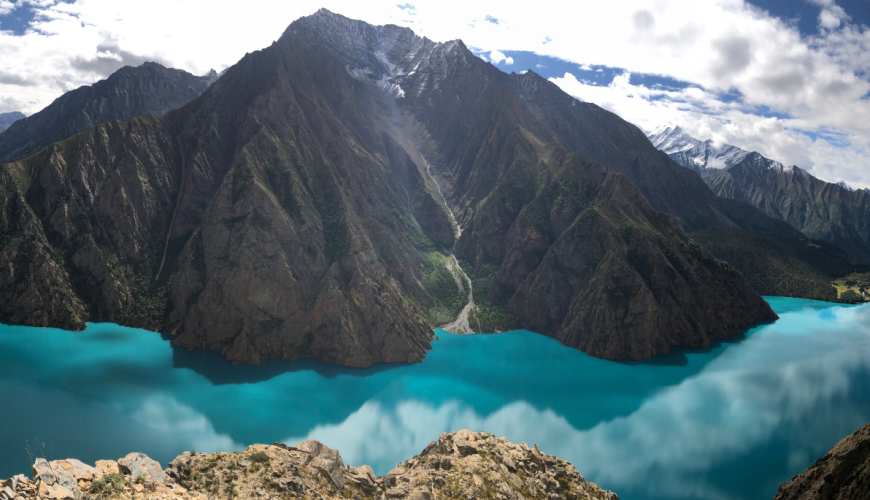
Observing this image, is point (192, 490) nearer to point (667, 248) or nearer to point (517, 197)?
point (667, 248)

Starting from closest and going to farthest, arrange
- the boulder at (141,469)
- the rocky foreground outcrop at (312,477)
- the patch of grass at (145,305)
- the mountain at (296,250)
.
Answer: the rocky foreground outcrop at (312,477) → the boulder at (141,469) → the mountain at (296,250) → the patch of grass at (145,305)

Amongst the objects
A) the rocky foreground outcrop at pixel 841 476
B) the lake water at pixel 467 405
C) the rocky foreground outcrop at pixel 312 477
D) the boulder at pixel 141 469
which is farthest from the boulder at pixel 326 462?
the rocky foreground outcrop at pixel 841 476

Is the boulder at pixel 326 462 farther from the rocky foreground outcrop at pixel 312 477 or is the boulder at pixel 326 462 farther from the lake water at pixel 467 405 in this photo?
the lake water at pixel 467 405

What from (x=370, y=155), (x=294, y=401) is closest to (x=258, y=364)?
(x=294, y=401)

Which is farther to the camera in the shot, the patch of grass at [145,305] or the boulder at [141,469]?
the patch of grass at [145,305]

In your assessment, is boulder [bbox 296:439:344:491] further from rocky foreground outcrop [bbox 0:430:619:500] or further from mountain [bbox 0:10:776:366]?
mountain [bbox 0:10:776:366]
